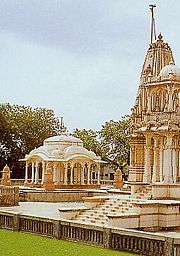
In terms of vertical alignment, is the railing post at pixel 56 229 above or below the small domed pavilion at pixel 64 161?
below

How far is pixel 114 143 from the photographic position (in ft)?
189

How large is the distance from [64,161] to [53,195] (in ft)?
23.8

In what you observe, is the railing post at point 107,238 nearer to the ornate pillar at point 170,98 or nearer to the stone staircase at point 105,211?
the stone staircase at point 105,211

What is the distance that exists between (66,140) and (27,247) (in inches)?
1289

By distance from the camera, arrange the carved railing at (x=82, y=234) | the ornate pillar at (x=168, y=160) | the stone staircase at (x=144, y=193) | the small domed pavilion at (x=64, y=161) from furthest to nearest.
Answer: the small domed pavilion at (x=64, y=161) → the ornate pillar at (x=168, y=160) → the stone staircase at (x=144, y=193) → the carved railing at (x=82, y=234)

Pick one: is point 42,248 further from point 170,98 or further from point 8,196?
point 8,196

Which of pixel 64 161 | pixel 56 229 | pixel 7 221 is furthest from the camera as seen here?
pixel 64 161

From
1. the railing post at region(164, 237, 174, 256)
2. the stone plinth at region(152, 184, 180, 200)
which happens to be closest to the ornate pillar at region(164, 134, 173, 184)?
the stone plinth at region(152, 184, 180, 200)

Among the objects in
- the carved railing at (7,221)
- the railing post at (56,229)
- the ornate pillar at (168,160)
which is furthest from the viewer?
the ornate pillar at (168,160)

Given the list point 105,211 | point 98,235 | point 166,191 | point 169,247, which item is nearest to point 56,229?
point 98,235

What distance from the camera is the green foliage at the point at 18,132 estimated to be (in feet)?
191

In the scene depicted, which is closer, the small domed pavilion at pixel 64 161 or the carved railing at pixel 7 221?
the carved railing at pixel 7 221

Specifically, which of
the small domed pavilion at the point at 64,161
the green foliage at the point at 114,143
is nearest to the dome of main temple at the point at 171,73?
the small domed pavilion at the point at 64,161

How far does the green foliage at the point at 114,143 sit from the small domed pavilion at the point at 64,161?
9.78m
